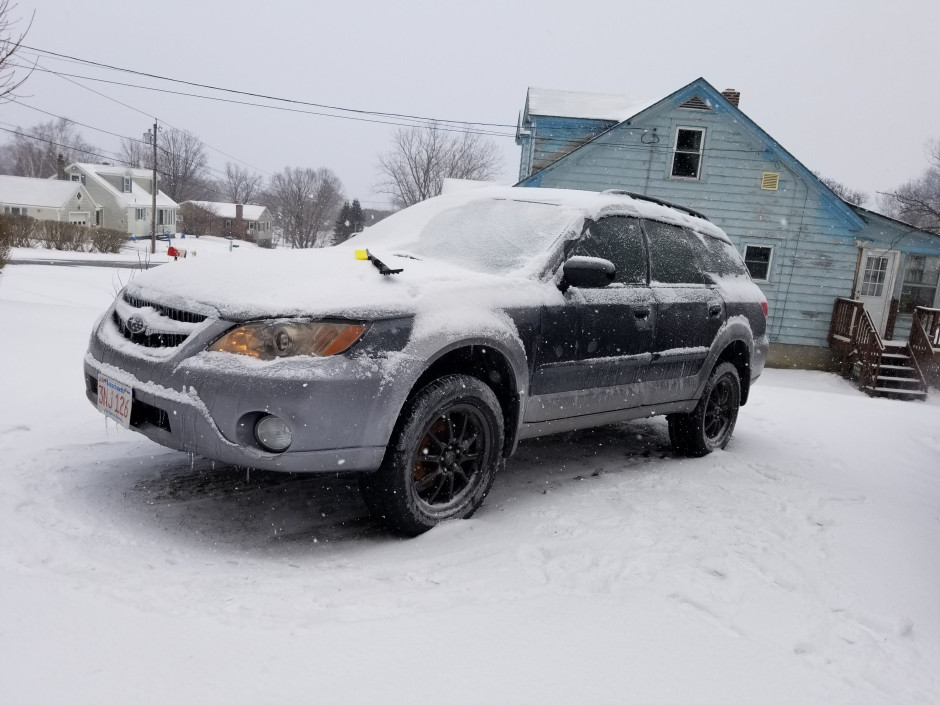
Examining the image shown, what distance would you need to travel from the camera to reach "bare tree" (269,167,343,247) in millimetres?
82188

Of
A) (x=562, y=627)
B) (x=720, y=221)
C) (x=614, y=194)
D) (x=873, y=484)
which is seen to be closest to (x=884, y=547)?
(x=873, y=484)

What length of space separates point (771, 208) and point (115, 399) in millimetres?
18494

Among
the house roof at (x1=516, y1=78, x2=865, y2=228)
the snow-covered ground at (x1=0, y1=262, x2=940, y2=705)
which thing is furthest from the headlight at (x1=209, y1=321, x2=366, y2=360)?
the house roof at (x1=516, y1=78, x2=865, y2=228)

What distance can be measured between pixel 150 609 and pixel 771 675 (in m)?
2.05

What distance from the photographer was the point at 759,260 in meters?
18.9

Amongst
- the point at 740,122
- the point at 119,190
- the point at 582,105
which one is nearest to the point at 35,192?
the point at 119,190

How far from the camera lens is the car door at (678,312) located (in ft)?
14.7

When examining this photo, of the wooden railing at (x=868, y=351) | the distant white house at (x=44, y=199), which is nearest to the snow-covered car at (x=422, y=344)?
the wooden railing at (x=868, y=351)

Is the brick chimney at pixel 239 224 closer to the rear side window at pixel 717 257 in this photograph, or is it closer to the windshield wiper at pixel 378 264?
the rear side window at pixel 717 257

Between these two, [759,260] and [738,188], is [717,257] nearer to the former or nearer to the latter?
[738,188]

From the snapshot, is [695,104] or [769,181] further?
[769,181]

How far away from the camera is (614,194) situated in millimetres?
4578

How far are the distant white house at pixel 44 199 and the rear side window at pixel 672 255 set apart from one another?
192ft

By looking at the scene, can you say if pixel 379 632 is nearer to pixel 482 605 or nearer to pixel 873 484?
pixel 482 605
